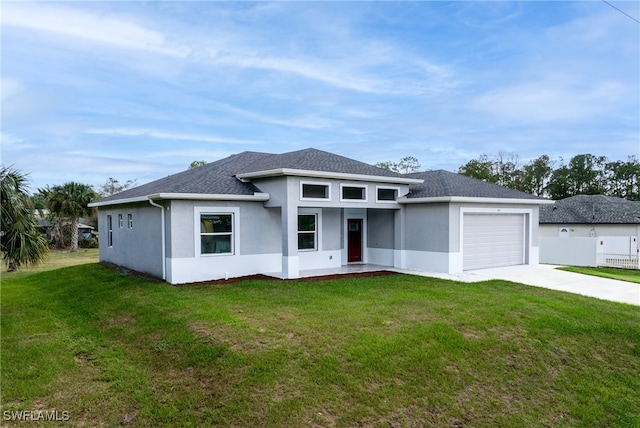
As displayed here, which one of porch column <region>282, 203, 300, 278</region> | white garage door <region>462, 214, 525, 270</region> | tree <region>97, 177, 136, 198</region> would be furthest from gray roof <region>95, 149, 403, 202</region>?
tree <region>97, 177, 136, 198</region>

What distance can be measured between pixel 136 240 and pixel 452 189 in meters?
11.9

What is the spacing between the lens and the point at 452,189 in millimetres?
15062

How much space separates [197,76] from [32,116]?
6.50 meters

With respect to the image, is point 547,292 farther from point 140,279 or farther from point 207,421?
point 140,279

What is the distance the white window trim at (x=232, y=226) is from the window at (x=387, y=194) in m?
5.32

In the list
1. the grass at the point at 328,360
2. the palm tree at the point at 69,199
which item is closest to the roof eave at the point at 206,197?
the grass at the point at 328,360

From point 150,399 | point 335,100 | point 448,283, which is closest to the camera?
point 150,399

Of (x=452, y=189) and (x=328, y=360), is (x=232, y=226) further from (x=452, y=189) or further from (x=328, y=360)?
(x=452, y=189)

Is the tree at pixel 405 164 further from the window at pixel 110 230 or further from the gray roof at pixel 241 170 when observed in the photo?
the window at pixel 110 230

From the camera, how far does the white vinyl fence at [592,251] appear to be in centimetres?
2180

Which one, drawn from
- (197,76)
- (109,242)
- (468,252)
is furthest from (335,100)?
(109,242)

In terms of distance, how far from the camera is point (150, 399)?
550 centimetres

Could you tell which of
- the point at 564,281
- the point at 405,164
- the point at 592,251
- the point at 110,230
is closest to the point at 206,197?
the point at 110,230

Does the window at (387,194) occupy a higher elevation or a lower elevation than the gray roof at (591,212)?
higher
